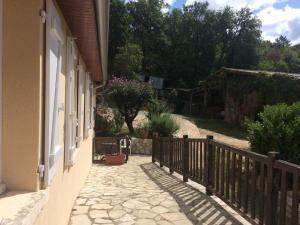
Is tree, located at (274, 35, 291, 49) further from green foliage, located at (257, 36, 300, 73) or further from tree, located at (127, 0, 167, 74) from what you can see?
tree, located at (127, 0, 167, 74)

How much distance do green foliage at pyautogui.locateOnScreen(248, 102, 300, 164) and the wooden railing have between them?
5.84 ft

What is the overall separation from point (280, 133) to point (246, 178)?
4164mm

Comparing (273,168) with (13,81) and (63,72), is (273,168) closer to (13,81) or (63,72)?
(63,72)

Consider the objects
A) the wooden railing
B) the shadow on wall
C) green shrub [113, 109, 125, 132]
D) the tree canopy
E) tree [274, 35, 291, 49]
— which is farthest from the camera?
tree [274, 35, 291, 49]

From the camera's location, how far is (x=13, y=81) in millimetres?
2541

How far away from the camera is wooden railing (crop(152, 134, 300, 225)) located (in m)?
4.12

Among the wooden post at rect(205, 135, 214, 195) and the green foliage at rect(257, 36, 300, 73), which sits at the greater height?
the green foliage at rect(257, 36, 300, 73)

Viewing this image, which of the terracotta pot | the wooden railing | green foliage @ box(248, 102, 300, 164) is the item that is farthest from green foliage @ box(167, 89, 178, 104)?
the wooden railing

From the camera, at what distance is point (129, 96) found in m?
19.4

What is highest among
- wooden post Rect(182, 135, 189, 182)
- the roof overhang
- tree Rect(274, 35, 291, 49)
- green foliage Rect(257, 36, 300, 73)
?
tree Rect(274, 35, 291, 49)

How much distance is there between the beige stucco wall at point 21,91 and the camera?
100 inches

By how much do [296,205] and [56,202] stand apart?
226 cm

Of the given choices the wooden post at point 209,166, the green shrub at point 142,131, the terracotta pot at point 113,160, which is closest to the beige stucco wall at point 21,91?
the wooden post at point 209,166

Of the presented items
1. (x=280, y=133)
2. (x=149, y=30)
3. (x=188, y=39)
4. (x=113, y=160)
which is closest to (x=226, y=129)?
(x=113, y=160)
